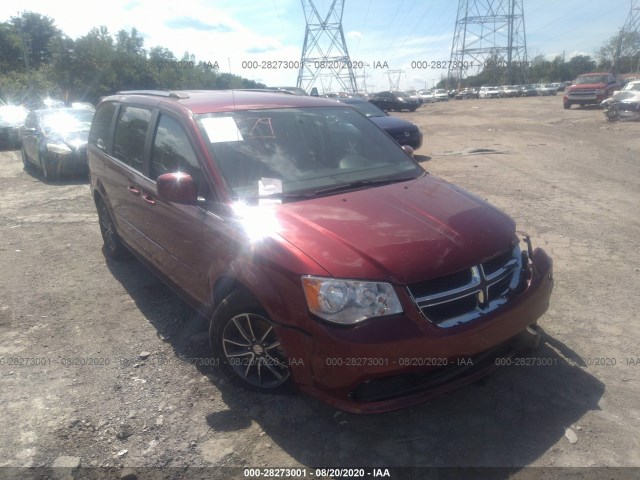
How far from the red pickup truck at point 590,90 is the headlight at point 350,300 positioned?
1121 inches

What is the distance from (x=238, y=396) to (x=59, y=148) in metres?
9.33

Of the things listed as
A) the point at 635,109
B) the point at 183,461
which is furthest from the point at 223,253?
the point at 635,109

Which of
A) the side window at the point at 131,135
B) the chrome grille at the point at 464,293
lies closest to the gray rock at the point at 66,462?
the chrome grille at the point at 464,293

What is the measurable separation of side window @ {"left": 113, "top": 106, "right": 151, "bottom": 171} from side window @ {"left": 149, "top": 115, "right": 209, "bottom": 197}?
304mm

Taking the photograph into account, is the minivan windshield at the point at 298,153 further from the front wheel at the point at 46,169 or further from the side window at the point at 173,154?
the front wheel at the point at 46,169

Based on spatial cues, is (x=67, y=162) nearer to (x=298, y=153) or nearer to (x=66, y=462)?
(x=298, y=153)

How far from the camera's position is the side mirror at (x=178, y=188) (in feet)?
10.4

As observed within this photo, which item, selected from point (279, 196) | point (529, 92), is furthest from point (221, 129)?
point (529, 92)

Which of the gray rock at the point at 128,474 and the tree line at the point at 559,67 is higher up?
the tree line at the point at 559,67

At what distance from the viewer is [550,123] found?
21062mm

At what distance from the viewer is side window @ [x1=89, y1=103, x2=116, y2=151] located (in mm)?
5272

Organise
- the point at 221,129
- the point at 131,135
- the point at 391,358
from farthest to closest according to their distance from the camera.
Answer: the point at 131,135 → the point at 221,129 → the point at 391,358

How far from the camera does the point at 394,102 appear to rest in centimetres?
3472

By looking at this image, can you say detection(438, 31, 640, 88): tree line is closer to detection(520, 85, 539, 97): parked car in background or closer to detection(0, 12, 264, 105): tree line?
detection(520, 85, 539, 97): parked car in background
